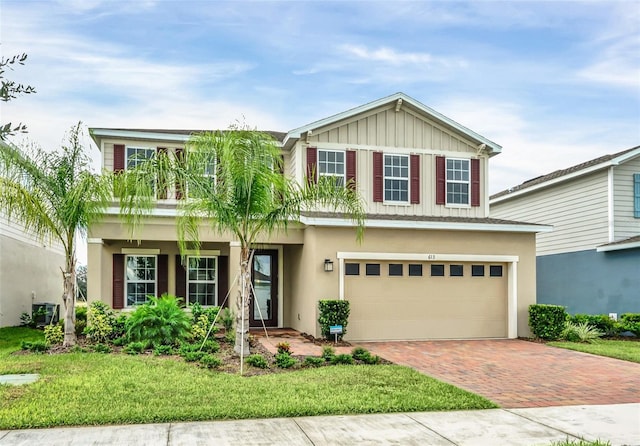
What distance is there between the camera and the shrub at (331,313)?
1359 cm

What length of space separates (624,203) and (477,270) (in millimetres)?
5842

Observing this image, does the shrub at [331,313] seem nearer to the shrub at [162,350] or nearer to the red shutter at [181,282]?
the shrub at [162,350]

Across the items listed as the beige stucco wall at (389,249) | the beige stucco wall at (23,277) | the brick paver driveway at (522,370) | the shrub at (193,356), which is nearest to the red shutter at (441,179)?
the beige stucco wall at (389,249)

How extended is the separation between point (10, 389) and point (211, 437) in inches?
146

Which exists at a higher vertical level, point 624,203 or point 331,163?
point 331,163

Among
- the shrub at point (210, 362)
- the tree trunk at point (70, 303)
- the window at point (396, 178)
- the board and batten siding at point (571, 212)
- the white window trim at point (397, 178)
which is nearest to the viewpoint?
the shrub at point (210, 362)

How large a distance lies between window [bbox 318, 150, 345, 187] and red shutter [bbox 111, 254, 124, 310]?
600 centimetres

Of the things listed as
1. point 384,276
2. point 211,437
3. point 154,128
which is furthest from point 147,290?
point 211,437

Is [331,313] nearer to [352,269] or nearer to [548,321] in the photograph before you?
[352,269]

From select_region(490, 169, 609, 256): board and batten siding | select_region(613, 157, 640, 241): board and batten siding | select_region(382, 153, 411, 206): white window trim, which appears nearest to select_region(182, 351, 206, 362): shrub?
select_region(382, 153, 411, 206): white window trim

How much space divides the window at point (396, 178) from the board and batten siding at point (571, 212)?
246 inches

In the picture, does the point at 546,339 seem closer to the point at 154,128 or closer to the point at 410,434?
the point at 410,434

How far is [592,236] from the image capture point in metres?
18.2

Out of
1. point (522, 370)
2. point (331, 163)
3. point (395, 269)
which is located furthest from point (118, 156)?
point (522, 370)
